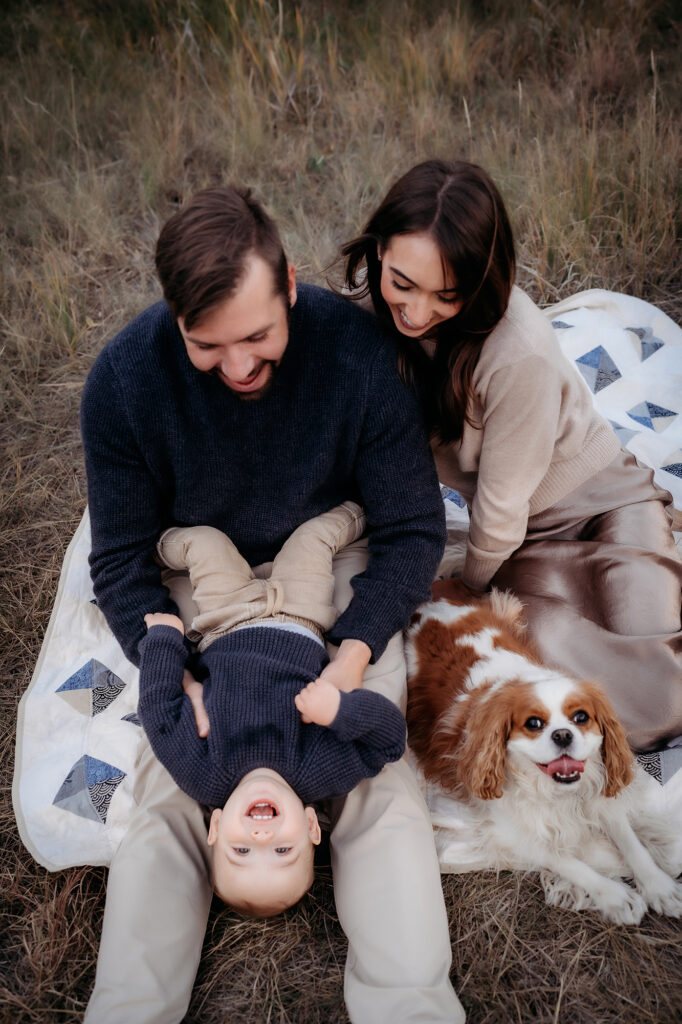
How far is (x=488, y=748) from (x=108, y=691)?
1340mm

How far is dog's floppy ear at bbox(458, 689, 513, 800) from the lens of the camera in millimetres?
2266

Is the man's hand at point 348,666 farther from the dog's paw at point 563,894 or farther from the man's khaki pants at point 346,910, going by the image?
the dog's paw at point 563,894

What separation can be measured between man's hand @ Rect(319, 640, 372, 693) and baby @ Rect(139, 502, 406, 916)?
1.5 inches

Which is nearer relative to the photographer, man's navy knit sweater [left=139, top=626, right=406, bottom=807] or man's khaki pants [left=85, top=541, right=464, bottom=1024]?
man's khaki pants [left=85, top=541, right=464, bottom=1024]

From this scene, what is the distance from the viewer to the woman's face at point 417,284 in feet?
7.19

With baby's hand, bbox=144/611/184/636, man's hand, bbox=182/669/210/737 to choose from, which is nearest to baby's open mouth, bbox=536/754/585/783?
man's hand, bbox=182/669/210/737

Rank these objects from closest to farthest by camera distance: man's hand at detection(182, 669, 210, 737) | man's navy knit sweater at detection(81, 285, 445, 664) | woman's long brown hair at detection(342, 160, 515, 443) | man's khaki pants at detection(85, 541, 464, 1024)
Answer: man's khaki pants at detection(85, 541, 464, 1024) < woman's long brown hair at detection(342, 160, 515, 443) < man's hand at detection(182, 669, 210, 737) < man's navy knit sweater at detection(81, 285, 445, 664)

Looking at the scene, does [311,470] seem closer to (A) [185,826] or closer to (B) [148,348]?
(B) [148,348]

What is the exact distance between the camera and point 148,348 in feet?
7.67

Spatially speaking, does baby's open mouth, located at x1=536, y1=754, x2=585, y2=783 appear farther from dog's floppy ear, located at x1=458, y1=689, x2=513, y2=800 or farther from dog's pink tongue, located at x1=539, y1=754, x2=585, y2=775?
dog's floppy ear, located at x1=458, y1=689, x2=513, y2=800

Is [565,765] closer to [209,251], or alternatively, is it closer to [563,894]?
[563,894]

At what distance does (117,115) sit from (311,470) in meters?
4.15

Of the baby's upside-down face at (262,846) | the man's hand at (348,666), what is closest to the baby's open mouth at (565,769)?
the man's hand at (348,666)

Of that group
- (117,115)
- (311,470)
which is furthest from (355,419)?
(117,115)
